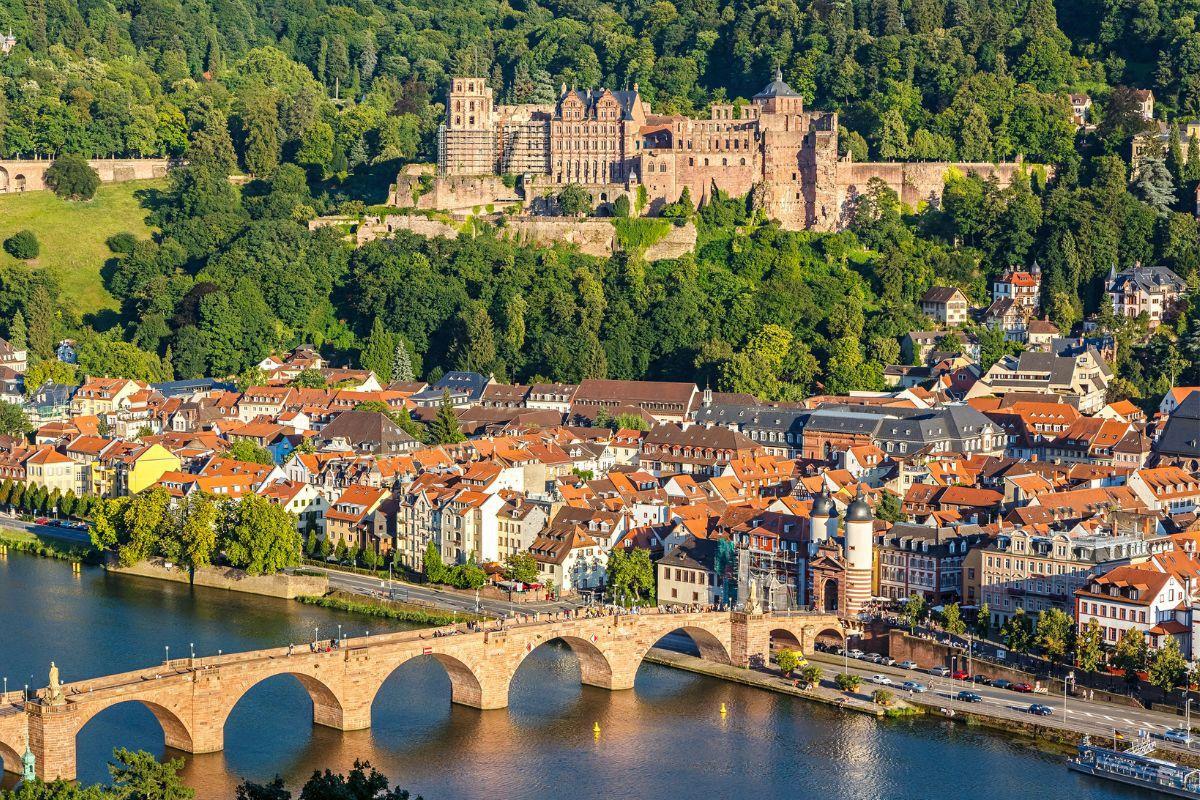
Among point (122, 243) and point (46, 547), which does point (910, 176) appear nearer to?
point (122, 243)

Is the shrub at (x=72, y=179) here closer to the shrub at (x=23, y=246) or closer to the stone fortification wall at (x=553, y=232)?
the shrub at (x=23, y=246)

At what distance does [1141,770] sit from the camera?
1610 inches

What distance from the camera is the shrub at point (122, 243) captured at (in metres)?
91.2

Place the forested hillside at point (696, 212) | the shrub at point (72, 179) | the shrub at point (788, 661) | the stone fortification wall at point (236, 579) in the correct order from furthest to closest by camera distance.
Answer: the shrub at point (72, 179) → the forested hillside at point (696, 212) → the stone fortification wall at point (236, 579) → the shrub at point (788, 661)

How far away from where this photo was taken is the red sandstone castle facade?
8500 centimetres

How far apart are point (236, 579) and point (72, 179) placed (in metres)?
42.5

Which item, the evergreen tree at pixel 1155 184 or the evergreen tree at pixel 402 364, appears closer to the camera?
the evergreen tree at pixel 402 364

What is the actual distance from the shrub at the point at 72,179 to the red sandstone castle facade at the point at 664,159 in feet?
57.6

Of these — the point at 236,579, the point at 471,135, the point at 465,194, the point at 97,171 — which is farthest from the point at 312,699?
the point at 97,171

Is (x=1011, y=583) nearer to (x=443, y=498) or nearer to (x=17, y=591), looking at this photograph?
(x=443, y=498)

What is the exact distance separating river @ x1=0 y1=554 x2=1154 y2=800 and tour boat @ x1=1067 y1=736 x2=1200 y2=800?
279 mm

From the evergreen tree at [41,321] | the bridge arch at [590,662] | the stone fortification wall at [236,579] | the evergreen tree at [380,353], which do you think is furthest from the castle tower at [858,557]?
the evergreen tree at [41,321]

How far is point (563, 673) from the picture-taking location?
1937 inches

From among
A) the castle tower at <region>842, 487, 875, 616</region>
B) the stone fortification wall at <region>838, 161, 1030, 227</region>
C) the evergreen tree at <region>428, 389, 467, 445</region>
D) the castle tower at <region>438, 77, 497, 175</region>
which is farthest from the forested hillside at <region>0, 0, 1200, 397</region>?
the castle tower at <region>842, 487, 875, 616</region>
